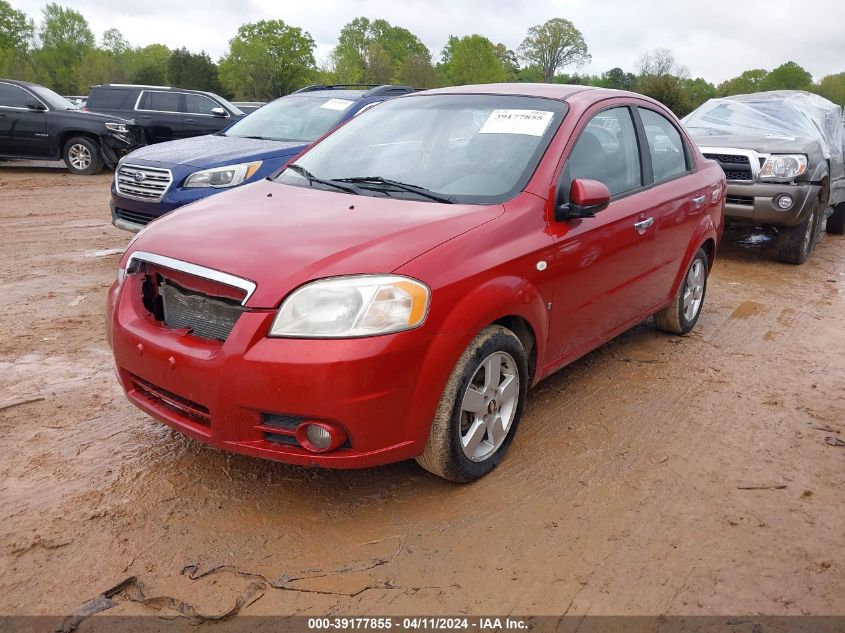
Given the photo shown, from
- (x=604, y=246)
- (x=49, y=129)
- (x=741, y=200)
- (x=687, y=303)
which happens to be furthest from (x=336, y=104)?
(x=49, y=129)

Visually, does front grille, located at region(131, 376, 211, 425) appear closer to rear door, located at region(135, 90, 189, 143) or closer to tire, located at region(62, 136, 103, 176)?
tire, located at region(62, 136, 103, 176)

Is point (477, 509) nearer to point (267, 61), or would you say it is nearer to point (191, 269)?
point (191, 269)

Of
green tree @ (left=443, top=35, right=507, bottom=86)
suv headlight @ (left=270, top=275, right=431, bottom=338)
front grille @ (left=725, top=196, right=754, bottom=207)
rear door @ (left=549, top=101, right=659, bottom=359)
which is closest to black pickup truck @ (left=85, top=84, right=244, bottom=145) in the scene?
front grille @ (left=725, top=196, right=754, bottom=207)

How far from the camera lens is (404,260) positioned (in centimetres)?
271

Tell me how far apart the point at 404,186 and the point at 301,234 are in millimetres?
746

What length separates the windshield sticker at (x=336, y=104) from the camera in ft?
26.1

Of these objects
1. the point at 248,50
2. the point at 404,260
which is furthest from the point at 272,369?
the point at 248,50

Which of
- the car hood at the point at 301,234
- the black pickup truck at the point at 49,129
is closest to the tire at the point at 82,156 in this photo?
the black pickup truck at the point at 49,129

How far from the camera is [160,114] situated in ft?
49.5

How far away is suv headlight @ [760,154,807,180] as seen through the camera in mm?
7492

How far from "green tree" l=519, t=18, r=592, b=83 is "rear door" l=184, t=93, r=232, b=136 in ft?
306

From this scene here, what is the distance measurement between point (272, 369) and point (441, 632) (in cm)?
104

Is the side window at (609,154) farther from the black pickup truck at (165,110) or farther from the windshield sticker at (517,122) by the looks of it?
the black pickup truck at (165,110)

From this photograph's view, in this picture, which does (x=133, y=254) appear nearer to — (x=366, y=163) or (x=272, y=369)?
(x=272, y=369)
